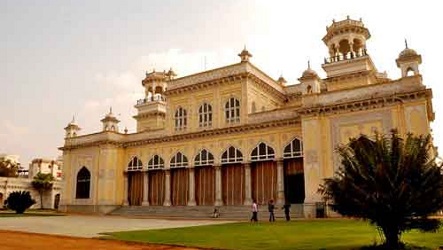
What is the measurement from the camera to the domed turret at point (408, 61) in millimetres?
23453

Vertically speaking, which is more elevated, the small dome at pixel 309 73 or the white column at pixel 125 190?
the small dome at pixel 309 73

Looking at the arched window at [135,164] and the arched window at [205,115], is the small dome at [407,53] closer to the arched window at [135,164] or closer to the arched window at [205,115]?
the arched window at [205,115]

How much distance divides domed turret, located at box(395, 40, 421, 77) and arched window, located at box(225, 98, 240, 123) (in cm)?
1234

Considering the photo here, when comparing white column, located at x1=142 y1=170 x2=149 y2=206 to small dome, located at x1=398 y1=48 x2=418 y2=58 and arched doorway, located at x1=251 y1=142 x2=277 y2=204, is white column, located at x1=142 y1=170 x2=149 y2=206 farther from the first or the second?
small dome, located at x1=398 y1=48 x2=418 y2=58

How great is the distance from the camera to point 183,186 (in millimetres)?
33938

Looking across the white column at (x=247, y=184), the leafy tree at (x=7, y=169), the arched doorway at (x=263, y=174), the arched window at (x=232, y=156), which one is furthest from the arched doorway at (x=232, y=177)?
the leafy tree at (x=7, y=169)

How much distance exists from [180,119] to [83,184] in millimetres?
11705

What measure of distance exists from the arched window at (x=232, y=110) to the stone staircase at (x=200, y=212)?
6.87 m

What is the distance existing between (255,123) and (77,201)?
19585 millimetres

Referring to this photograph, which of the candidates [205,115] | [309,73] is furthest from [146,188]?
[309,73]

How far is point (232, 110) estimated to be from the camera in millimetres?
32219

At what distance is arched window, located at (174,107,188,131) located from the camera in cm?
3494

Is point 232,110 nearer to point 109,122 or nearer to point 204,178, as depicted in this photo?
point 204,178

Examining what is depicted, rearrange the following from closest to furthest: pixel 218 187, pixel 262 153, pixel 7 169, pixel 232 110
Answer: pixel 262 153 → pixel 218 187 → pixel 232 110 → pixel 7 169
